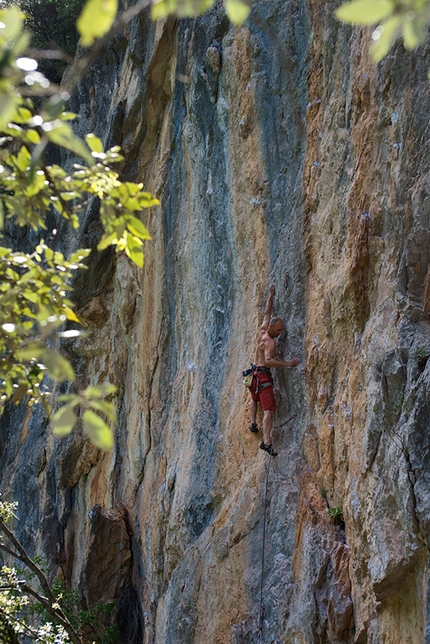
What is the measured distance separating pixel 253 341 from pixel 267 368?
0.80m

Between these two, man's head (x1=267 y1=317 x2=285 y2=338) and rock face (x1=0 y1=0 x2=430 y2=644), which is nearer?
rock face (x1=0 y1=0 x2=430 y2=644)

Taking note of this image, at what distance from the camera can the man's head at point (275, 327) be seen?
7961 millimetres

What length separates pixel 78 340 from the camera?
14.8m

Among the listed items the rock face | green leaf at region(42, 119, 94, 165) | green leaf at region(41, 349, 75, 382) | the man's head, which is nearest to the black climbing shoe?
the rock face

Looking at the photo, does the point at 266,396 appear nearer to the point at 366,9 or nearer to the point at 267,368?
the point at 267,368

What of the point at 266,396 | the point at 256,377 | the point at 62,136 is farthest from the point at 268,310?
the point at 62,136

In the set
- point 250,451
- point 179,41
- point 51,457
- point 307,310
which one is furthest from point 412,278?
point 51,457

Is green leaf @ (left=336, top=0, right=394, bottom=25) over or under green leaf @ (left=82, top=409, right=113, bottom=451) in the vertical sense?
over

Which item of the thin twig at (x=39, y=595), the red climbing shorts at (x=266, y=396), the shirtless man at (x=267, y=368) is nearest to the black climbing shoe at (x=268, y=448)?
the shirtless man at (x=267, y=368)

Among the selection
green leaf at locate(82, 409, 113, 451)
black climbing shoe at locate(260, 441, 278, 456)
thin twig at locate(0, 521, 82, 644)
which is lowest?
thin twig at locate(0, 521, 82, 644)

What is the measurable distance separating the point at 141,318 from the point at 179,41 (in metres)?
4.73

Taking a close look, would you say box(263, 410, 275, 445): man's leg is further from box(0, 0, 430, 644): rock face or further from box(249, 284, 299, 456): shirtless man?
box(0, 0, 430, 644): rock face

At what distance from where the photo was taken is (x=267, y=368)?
805cm

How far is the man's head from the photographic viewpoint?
796 centimetres
